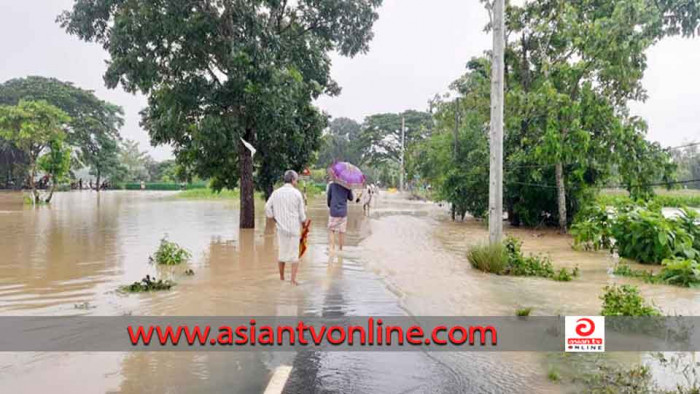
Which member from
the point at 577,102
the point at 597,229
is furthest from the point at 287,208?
the point at 577,102

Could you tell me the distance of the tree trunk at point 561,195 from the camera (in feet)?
57.2

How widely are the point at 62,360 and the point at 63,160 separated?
115 feet

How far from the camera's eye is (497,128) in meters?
10.4

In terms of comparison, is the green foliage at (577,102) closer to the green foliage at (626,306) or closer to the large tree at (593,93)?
the large tree at (593,93)

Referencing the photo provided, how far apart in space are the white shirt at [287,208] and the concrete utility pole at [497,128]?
407 cm

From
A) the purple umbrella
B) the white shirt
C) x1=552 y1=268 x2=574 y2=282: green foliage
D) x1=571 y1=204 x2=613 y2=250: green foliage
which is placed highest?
the purple umbrella

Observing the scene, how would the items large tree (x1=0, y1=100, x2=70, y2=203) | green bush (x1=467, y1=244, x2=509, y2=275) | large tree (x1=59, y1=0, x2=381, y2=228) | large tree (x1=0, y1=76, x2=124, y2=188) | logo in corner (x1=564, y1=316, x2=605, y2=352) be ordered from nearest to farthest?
logo in corner (x1=564, y1=316, x2=605, y2=352) → green bush (x1=467, y1=244, x2=509, y2=275) → large tree (x1=59, y1=0, x2=381, y2=228) → large tree (x1=0, y1=100, x2=70, y2=203) → large tree (x1=0, y1=76, x2=124, y2=188)

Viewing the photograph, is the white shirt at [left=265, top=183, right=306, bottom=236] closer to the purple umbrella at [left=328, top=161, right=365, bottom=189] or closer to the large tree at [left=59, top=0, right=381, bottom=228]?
the purple umbrella at [left=328, top=161, right=365, bottom=189]

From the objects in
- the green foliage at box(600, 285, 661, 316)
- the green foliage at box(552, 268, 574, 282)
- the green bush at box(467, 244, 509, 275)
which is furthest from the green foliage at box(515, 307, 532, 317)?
the green bush at box(467, 244, 509, 275)

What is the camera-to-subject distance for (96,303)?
745 centimetres

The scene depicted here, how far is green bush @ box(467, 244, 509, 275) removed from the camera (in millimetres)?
9898

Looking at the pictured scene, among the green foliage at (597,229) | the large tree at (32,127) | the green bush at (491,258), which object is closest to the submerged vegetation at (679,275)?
the green bush at (491,258)

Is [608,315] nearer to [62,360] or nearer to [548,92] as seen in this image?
[62,360]

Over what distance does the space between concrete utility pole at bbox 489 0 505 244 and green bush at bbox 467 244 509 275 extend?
19cm
